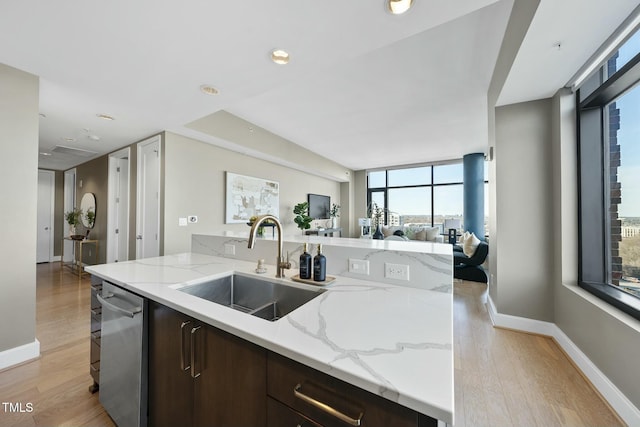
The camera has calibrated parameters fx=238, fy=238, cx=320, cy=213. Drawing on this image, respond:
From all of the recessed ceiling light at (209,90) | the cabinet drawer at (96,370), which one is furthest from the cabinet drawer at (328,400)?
the recessed ceiling light at (209,90)

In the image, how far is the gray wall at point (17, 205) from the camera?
183 cm

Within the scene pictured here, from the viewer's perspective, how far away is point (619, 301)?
156 centimetres

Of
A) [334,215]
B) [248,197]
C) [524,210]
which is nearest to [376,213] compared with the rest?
[334,215]

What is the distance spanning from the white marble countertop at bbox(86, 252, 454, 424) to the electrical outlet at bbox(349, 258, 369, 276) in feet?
0.19

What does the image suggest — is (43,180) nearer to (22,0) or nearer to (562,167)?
(22,0)

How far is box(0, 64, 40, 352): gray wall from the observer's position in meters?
1.83

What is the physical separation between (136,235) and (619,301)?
5.15 meters

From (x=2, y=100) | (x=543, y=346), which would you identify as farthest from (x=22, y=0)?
(x=543, y=346)

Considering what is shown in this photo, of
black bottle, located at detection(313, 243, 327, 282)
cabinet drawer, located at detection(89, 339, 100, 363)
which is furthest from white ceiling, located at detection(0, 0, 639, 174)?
cabinet drawer, located at detection(89, 339, 100, 363)

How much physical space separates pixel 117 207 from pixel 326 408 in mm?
5256

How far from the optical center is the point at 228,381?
0.83 m

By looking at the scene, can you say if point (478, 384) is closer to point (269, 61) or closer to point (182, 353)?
point (182, 353)

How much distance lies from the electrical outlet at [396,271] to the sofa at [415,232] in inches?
183

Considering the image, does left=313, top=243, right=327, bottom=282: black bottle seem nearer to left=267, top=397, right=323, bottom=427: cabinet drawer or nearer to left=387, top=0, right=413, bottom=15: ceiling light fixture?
left=267, top=397, right=323, bottom=427: cabinet drawer
